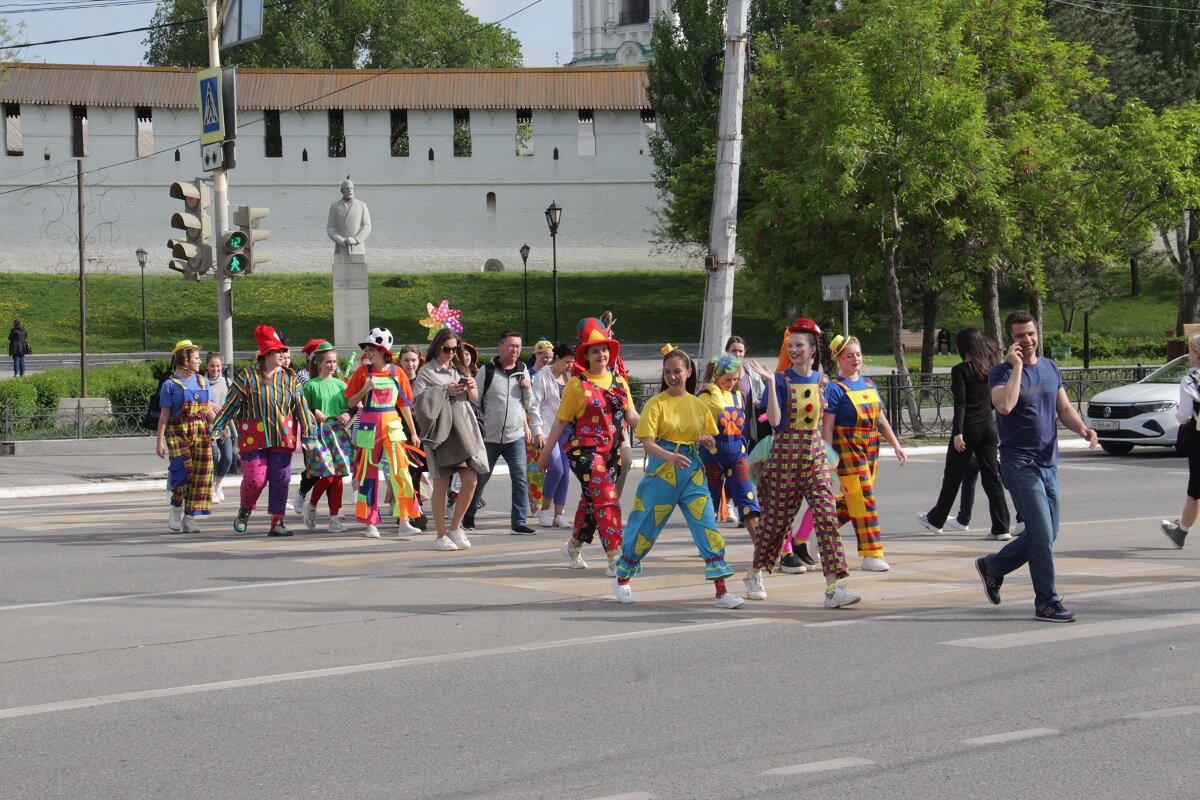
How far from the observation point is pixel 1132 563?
1087 cm

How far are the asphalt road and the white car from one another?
365 inches

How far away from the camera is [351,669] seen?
24.5ft

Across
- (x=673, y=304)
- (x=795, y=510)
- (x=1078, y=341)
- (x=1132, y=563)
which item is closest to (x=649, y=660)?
(x=795, y=510)

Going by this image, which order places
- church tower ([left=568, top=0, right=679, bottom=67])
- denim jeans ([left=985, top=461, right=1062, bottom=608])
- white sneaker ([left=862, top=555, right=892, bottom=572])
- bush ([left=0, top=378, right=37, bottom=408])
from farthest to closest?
church tower ([left=568, top=0, right=679, bottom=67]) → bush ([left=0, top=378, right=37, bottom=408]) → white sneaker ([left=862, top=555, right=892, bottom=572]) → denim jeans ([left=985, top=461, right=1062, bottom=608])

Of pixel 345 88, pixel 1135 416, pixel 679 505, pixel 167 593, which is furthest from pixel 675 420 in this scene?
pixel 345 88

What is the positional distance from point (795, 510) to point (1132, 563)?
124 inches

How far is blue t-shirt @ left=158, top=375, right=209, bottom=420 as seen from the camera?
43.4 ft

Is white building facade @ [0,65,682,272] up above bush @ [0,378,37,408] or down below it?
above

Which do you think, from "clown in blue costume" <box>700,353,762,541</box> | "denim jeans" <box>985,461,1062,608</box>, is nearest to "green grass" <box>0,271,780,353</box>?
"clown in blue costume" <box>700,353,762,541</box>

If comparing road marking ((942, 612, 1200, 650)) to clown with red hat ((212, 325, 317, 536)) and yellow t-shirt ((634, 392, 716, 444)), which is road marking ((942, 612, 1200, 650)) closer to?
yellow t-shirt ((634, 392, 716, 444))

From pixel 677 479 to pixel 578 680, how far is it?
7.08 feet

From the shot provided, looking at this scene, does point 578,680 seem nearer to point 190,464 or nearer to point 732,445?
point 732,445

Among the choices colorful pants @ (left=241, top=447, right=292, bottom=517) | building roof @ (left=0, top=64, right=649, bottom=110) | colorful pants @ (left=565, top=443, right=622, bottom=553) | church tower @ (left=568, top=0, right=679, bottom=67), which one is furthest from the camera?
church tower @ (left=568, top=0, right=679, bottom=67)

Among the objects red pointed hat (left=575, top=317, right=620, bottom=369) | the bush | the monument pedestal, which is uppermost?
the monument pedestal
